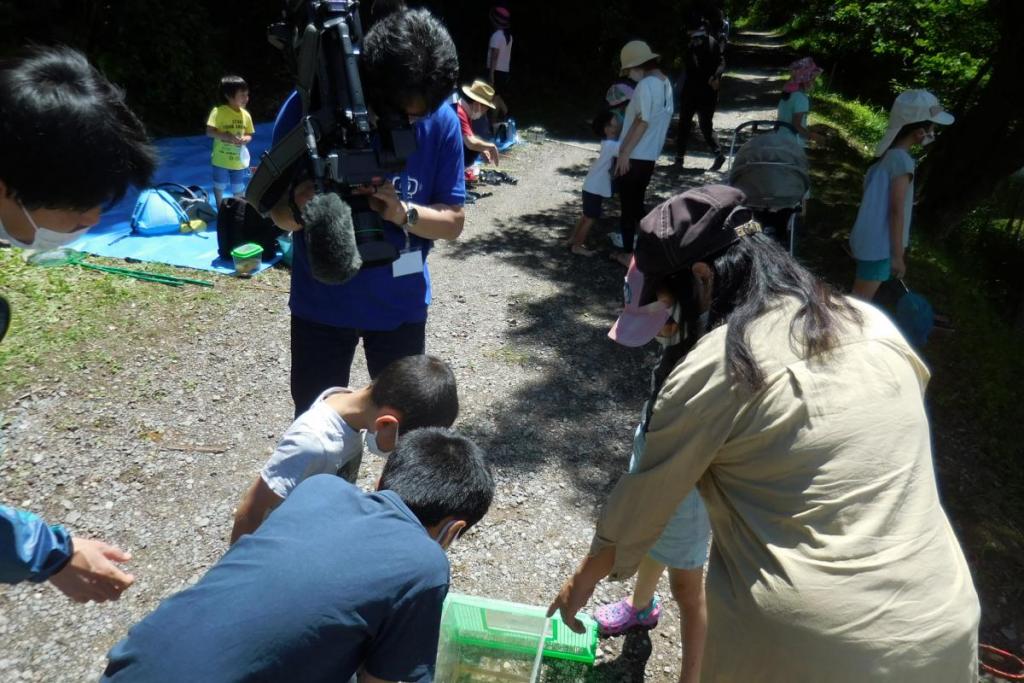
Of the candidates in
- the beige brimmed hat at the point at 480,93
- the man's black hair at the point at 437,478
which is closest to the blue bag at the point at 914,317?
the man's black hair at the point at 437,478

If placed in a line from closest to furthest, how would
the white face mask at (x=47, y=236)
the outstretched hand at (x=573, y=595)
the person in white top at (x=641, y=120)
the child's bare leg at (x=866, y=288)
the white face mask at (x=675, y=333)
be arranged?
the white face mask at (x=47, y=236) < the white face mask at (x=675, y=333) < the outstretched hand at (x=573, y=595) < the child's bare leg at (x=866, y=288) < the person in white top at (x=641, y=120)

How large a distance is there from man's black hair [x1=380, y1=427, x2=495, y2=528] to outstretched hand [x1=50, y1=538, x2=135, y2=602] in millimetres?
642

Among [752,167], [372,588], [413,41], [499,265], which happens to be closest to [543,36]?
[499,265]

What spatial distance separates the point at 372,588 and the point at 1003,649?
9.06 feet

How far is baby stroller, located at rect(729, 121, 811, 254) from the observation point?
16.3ft

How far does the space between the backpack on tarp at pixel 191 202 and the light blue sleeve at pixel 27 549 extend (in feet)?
17.5

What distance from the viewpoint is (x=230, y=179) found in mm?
6668

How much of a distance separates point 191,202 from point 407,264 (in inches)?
197

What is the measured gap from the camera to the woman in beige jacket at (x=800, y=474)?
1332mm

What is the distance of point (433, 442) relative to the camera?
180 cm

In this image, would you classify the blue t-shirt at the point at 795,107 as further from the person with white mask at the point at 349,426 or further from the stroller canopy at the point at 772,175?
the person with white mask at the point at 349,426

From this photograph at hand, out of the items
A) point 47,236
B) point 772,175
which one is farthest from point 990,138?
point 47,236

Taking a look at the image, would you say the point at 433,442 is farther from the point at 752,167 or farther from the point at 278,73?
the point at 278,73

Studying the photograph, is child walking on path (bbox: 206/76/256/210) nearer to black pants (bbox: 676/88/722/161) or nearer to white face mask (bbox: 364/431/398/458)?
white face mask (bbox: 364/431/398/458)
